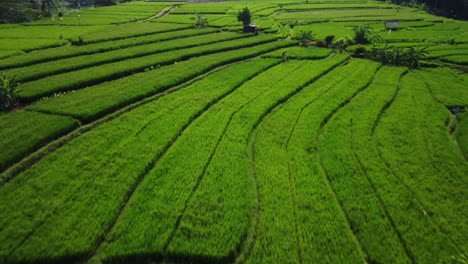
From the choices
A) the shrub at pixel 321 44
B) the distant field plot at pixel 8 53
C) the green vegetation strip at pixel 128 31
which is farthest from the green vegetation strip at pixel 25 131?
the shrub at pixel 321 44

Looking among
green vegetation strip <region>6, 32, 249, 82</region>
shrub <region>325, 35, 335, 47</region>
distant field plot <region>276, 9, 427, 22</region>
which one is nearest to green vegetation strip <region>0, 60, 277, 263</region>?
green vegetation strip <region>6, 32, 249, 82</region>

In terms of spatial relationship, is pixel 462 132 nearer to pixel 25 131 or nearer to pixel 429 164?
pixel 429 164

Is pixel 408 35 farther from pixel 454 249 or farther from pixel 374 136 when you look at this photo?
pixel 454 249

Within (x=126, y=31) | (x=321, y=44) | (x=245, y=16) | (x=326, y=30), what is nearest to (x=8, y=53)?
(x=126, y=31)

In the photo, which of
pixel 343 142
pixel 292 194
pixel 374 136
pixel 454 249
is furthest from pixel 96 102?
pixel 454 249

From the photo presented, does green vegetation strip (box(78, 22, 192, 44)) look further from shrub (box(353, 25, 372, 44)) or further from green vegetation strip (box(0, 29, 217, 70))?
shrub (box(353, 25, 372, 44))
